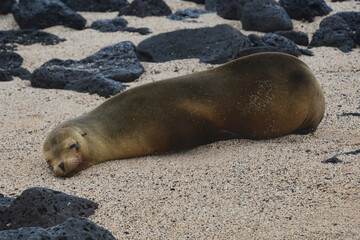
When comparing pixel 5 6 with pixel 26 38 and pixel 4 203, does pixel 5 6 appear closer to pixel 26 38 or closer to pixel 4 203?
pixel 26 38

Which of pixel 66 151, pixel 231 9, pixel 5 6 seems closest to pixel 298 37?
pixel 231 9

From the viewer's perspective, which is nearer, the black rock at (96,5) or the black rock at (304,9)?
the black rock at (304,9)

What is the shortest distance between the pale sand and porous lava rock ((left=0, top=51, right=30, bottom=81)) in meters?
1.51

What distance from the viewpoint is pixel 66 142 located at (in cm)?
446

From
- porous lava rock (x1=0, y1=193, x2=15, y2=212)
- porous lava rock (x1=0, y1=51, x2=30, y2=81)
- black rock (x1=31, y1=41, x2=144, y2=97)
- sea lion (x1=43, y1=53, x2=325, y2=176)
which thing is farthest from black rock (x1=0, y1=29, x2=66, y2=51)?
porous lava rock (x1=0, y1=193, x2=15, y2=212)

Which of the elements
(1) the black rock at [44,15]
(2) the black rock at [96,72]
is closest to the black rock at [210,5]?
(1) the black rock at [44,15]

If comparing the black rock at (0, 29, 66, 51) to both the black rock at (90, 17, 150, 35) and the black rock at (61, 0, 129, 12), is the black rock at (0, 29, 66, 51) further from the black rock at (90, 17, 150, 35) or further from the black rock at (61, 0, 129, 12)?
the black rock at (61, 0, 129, 12)

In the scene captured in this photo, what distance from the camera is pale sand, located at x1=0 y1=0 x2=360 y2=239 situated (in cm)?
314

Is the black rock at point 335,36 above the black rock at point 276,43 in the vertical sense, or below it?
above

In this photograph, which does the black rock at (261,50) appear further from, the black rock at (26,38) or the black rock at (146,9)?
the black rock at (146,9)

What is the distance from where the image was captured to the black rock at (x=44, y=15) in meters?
10.9

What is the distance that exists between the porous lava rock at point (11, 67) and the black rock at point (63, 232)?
222 inches

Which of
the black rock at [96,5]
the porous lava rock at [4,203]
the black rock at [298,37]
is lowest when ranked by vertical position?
the black rock at [96,5]

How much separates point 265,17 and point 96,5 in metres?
4.58
